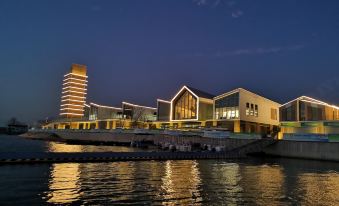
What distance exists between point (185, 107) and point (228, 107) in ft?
60.7

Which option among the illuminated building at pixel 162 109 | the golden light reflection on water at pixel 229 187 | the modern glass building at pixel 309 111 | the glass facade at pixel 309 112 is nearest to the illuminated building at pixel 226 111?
the illuminated building at pixel 162 109

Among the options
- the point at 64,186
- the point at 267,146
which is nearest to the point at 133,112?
the point at 267,146

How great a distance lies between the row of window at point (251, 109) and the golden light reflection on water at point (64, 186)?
71.3 m

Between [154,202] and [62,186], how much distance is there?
9.06 m

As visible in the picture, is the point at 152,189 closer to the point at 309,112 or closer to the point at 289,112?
the point at 309,112

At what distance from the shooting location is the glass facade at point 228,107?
95.8 meters

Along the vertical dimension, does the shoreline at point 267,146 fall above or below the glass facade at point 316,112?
below

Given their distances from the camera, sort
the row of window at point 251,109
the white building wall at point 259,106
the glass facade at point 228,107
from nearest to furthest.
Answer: the white building wall at point 259,106
the glass facade at point 228,107
the row of window at point 251,109

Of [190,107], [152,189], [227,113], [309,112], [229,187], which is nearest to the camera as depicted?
[152,189]

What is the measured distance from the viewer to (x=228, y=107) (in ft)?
322

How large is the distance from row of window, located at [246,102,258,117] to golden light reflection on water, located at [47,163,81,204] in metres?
71.3

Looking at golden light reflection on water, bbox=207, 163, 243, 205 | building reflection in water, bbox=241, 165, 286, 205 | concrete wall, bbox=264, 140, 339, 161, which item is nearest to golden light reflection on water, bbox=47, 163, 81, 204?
golden light reflection on water, bbox=207, 163, 243, 205

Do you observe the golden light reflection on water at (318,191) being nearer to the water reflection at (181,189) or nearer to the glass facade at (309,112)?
the water reflection at (181,189)

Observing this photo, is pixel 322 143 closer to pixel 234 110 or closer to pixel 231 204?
pixel 234 110
